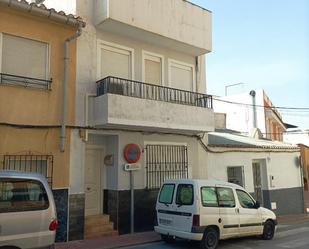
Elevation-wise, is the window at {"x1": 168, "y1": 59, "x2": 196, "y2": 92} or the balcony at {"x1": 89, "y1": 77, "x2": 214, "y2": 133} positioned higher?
the window at {"x1": 168, "y1": 59, "x2": 196, "y2": 92}

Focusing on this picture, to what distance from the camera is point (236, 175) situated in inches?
631

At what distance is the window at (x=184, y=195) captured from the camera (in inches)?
367

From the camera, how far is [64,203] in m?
9.99

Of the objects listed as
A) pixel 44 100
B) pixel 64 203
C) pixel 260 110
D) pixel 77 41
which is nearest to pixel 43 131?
pixel 44 100

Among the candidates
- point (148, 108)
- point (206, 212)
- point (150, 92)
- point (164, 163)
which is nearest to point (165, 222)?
point (206, 212)

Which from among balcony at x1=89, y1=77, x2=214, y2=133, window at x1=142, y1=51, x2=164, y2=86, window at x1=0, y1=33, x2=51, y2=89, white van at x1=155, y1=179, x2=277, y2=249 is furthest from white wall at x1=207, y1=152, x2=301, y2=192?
window at x1=0, y1=33, x2=51, y2=89

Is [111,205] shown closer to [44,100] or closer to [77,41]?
[44,100]

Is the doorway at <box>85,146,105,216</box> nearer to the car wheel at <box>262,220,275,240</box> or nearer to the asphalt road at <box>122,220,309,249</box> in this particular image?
the asphalt road at <box>122,220,309,249</box>

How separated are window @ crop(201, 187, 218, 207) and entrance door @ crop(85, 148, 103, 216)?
3862mm

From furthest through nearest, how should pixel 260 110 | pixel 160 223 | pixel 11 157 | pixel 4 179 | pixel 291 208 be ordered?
pixel 260 110, pixel 291 208, pixel 160 223, pixel 11 157, pixel 4 179

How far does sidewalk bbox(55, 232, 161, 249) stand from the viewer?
31.4 feet

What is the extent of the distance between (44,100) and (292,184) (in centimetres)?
1360

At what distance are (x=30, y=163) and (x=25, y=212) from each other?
143 inches

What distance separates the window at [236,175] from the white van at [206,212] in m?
5.14
